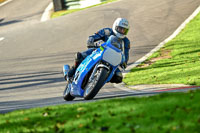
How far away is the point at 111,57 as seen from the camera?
9398 mm

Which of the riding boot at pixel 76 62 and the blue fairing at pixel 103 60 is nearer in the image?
the blue fairing at pixel 103 60

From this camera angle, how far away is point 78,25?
958 inches

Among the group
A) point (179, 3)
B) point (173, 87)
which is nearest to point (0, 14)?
point (179, 3)

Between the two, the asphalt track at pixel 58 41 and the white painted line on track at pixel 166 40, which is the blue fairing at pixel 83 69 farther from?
the white painted line on track at pixel 166 40

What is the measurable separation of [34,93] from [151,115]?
6.73 meters

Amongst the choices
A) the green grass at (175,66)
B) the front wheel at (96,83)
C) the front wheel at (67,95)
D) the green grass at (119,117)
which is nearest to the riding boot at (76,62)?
the front wheel at (67,95)

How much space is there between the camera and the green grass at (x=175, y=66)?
12.8 m

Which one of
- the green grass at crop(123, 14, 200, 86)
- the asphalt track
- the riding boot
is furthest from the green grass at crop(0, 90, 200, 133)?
the green grass at crop(123, 14, 200, 86)

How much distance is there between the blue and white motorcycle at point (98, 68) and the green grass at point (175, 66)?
9.23 ft

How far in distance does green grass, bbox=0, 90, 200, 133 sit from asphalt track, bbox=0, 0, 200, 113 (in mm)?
2538

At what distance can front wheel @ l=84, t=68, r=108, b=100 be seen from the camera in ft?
30.0

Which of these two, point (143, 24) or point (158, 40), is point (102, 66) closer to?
point (158, 40)

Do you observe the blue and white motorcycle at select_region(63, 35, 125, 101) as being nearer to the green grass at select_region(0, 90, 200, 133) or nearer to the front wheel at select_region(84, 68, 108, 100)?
the front wheel at select_region(84, 68, 108, 100)

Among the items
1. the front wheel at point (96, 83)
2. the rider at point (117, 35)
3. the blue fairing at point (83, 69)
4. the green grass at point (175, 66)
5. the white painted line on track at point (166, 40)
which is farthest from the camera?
the white painted line on track at point (166, 40)
